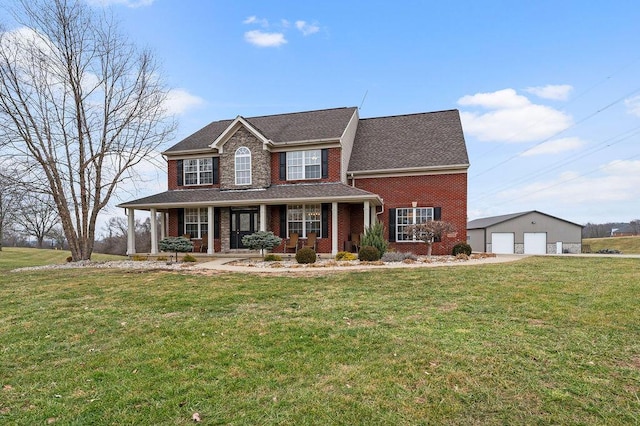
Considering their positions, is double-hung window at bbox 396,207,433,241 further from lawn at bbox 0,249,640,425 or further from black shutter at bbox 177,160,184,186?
black shutter at bbox 177,160,184,186

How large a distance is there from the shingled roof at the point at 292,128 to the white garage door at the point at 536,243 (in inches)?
718

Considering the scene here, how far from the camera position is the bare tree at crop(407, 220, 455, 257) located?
15.2 m

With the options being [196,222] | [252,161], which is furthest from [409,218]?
[196,222]

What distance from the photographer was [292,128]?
19.6m

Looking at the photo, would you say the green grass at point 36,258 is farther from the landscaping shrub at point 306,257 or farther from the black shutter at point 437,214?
the black shutter at point 437,214

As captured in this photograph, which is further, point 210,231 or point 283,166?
point 283,166

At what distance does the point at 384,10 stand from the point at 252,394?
16.6 metres

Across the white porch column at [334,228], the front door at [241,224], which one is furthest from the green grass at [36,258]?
the white porch column at [334,228]

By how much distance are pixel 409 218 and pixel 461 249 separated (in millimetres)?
3136

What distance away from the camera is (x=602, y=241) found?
42969 millimetres

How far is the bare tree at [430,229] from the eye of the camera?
599 inches

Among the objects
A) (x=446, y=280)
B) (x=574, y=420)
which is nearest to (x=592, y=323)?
(x=574, y=420)

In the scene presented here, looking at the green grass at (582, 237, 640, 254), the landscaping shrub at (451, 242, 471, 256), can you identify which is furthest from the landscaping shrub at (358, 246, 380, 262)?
the green grass at (582, 237, 640, 254)

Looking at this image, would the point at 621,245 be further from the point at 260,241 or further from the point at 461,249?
the point at 260,241
